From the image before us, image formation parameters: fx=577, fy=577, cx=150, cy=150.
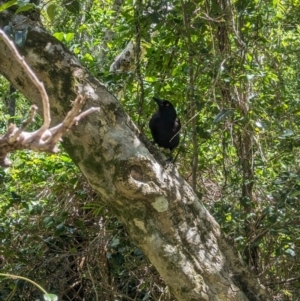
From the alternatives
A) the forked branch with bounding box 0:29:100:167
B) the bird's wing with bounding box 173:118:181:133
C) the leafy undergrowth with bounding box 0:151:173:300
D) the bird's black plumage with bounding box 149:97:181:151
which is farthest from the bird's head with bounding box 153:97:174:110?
the forked branch with bounding box 0:29:100:167

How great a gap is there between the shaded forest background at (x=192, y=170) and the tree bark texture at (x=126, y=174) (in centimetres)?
57

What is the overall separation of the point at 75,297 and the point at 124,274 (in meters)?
0.38

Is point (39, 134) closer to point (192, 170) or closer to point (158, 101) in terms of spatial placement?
point (192, 170)

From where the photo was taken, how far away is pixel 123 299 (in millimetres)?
3846

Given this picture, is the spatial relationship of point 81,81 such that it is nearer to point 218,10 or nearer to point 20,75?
point 20,75

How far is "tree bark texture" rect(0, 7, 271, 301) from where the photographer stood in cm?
244

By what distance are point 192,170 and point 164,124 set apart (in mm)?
556

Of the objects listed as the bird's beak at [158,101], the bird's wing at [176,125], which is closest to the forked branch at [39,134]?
the bird's beak at [158,101]

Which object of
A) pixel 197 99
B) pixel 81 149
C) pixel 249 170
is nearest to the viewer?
pixel 81 149

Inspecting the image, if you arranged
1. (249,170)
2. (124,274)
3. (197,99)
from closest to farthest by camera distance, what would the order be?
(197,99) < (249,170) < (124,274)

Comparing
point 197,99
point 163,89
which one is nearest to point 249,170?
point 197,99

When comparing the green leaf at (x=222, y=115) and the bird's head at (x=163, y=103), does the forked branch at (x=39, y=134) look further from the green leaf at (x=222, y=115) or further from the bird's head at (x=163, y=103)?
the bird's head at (x=163, y=103)

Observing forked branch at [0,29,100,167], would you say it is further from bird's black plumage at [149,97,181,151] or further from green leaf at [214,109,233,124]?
bird's black plumage at [149,97,181,151]

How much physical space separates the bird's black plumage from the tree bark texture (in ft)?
4.11
